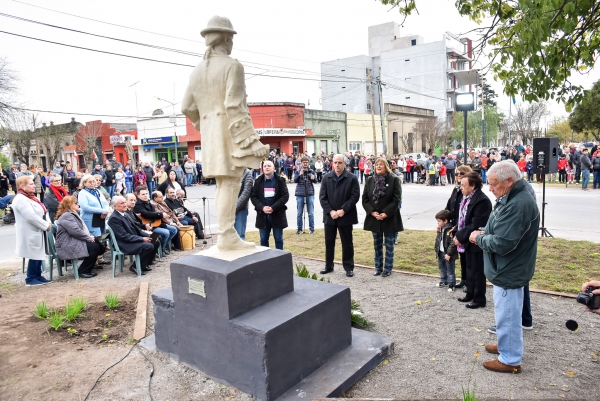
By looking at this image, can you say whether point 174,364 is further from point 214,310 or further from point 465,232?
point 465,232

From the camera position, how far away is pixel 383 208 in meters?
6.84

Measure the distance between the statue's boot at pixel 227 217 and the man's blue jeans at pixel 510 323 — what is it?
2503 millimetres

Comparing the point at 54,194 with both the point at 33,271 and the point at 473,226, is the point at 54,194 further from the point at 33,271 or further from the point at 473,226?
the point at 473,226

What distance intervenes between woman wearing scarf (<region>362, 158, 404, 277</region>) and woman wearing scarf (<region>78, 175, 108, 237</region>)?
17.1 ft

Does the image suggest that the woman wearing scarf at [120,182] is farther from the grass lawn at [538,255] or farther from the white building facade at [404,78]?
the white building facade at [404,78]

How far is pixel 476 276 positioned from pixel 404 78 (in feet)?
184

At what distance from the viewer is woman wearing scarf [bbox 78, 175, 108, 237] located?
814 cm

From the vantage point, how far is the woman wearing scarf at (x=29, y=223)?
6.96 meters

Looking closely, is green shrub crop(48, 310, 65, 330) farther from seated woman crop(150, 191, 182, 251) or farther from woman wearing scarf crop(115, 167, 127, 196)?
woman wearing scarf crop(115, 167, 127, 196)

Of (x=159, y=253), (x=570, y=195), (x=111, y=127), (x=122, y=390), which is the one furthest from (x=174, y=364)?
(x=111, y=127)

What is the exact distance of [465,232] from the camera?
5.37 meters

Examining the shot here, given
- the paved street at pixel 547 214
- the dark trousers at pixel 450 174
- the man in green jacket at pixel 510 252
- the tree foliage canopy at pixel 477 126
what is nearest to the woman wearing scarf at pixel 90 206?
the paved street at pixel 547 214

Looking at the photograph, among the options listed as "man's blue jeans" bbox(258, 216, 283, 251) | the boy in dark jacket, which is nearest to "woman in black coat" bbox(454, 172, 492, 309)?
the boy in dark jacket

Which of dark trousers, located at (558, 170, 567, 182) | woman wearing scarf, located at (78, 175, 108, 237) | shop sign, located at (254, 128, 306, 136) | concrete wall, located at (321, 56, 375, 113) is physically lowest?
dark trousers, located at (558, 170, 567, 182)
